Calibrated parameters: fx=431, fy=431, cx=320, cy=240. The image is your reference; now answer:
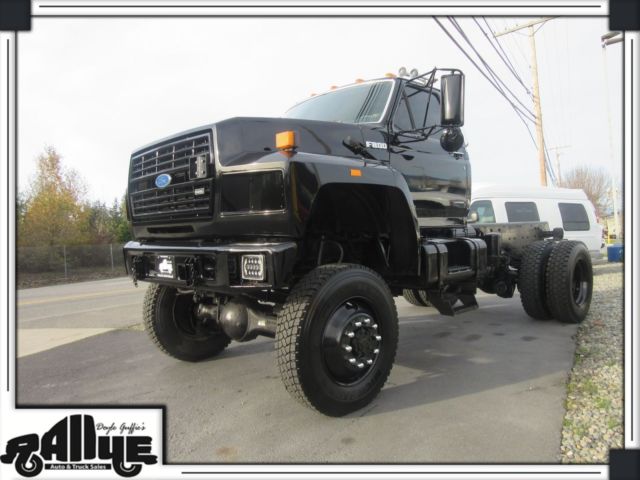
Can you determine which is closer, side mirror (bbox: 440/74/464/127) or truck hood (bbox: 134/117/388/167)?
truck hood (bbox: 134/117/388/167)

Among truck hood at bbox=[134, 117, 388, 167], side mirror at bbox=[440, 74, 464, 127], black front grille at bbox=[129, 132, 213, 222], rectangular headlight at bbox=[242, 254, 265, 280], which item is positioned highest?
side mirror at bbox=[440, 74, 464, 127]

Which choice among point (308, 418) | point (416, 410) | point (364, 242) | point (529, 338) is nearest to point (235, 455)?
point (308, 418)

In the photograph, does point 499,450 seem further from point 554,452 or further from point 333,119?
point 333,119

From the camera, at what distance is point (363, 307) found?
3080 millimetres

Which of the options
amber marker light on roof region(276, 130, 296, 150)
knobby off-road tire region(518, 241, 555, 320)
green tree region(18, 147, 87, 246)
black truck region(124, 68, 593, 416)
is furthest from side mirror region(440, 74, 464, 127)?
green tree region(18, 147, 87, 246)

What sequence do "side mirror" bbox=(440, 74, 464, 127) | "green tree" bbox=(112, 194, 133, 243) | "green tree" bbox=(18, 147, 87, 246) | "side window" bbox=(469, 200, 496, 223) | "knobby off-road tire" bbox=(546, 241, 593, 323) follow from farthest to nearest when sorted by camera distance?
1. "green tree" bbox=(112, 194, 133, 243)
2. "green tree" bbox=(18, 147, 87, 246)
3. "side window" bbox=(469, 200, 496, 223)
4. "knobby off-road tire" bbox=(546, 241, 593, 323)
5. "side mirror" bbox=(440, 74, 464, 127)

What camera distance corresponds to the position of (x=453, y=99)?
342 centimetres

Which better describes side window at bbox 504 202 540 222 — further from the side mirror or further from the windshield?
the side mirror

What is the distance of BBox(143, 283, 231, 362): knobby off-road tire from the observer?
3912 millimetres

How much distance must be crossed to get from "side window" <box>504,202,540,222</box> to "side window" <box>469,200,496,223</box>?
435 mm

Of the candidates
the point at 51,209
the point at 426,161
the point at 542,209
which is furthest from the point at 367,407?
the point at 51,209

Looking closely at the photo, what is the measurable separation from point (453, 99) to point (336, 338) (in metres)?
2.09

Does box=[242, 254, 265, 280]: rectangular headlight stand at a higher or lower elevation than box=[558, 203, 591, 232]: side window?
lower

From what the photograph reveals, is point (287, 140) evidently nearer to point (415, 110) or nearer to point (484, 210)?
point (415, 110)
